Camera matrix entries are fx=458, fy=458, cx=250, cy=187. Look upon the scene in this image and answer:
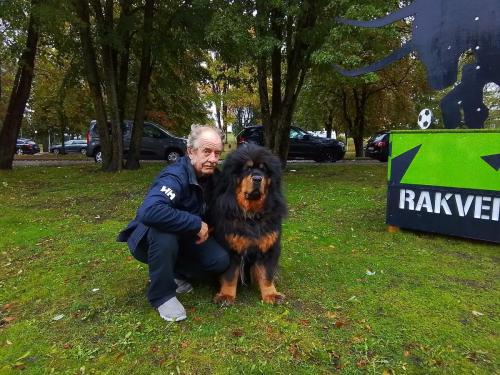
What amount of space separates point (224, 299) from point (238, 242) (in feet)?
1.70

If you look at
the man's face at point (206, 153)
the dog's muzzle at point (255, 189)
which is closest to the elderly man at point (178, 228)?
the man's face at point (206, 153)

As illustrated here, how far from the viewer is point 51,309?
382 centimetres

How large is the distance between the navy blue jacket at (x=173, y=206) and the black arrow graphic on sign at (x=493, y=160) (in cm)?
356

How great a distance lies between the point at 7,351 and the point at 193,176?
1749 mm

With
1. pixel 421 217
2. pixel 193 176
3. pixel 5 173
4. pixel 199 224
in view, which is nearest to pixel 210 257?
pixel 199 224

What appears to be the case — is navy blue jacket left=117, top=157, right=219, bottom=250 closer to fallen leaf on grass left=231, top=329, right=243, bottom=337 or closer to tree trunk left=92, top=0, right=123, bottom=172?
fallen leaf on grass left=231, top=329, right=243, bottom=337

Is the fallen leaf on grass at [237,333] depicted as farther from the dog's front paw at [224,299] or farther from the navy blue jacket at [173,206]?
the navy blue jacket at [173,206]

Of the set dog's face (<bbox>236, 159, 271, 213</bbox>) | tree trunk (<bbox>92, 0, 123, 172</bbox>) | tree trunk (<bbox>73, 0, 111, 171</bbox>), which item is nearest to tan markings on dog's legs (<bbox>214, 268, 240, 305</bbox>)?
dog's face (<bbox>236, 159, 271, 213</bbox>)

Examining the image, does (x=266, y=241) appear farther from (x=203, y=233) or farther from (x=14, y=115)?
(x=14, y=115)

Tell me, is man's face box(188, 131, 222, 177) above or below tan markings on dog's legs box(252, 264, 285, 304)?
above

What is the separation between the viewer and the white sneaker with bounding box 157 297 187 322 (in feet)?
11.2

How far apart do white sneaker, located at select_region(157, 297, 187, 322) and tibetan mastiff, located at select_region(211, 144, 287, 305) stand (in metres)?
0.37

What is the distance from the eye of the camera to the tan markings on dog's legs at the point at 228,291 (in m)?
3.70

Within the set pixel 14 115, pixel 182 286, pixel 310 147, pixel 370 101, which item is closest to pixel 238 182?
pixel 182 286
